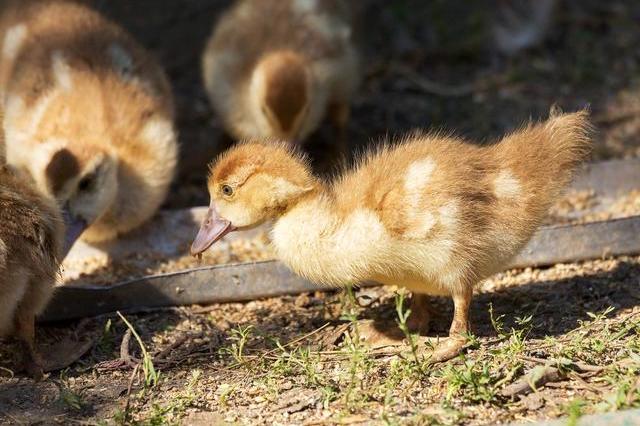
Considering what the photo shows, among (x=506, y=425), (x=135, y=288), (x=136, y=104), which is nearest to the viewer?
(x=506, y=425)

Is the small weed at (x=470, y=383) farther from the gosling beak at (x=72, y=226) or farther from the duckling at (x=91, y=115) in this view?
the duckling at (x=91, y=115)

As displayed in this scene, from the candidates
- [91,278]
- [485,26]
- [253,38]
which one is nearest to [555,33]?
[485,26]

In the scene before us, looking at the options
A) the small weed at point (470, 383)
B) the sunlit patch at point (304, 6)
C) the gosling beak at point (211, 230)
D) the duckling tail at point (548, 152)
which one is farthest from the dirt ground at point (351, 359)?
the sunlit patch at point (304, 6)

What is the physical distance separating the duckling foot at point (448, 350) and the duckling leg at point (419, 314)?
31cm

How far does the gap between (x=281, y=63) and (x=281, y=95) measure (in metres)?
0.17

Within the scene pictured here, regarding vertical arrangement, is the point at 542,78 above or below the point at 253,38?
below

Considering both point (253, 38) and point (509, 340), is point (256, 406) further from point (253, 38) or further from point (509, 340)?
point (253, 38)

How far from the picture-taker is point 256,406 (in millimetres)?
3098

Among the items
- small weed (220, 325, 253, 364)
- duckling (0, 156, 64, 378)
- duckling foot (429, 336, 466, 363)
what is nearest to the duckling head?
small weed (220, 325, 253, 364)

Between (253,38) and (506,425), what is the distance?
314 cm

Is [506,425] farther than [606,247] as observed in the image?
No

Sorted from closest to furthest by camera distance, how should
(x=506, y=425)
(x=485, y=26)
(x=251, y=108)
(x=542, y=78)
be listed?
(x=506, y=425) < (x=251, y=108) < (x=542, y=78) < (x=485, y=26)

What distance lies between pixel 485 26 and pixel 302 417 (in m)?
4.46

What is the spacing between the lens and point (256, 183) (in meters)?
3.32
